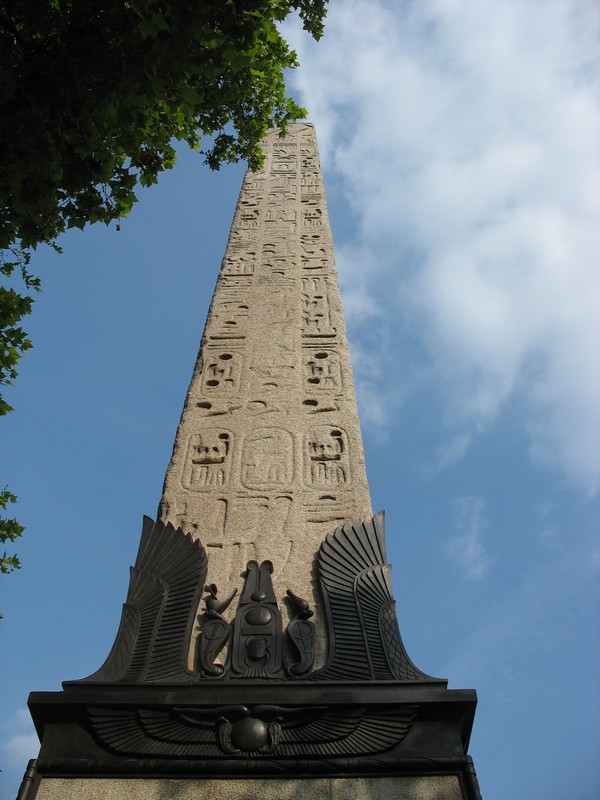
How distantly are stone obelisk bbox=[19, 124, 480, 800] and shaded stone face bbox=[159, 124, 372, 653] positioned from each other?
0.04ft

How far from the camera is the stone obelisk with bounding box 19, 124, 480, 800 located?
9.98 ft

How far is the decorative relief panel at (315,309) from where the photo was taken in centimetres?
595

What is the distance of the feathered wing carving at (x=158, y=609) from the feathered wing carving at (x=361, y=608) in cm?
59

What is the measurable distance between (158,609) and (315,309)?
3009mm

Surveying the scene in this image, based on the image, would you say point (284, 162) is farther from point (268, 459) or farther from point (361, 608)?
point (361, 608)

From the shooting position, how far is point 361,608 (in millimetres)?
3754

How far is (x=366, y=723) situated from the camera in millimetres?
Result: 3160

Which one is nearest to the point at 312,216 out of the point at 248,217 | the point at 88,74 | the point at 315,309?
the point at 248,217

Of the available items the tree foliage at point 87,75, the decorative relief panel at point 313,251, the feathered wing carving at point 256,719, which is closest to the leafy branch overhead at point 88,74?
the tree foliage at point 87,75

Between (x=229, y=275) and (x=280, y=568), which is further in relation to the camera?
(x=229, y=275)

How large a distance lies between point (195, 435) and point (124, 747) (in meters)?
2.11

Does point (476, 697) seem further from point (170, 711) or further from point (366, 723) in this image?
point (170, 711)

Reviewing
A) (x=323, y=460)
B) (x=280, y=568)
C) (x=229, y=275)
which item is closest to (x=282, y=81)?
(x=229, y=275)

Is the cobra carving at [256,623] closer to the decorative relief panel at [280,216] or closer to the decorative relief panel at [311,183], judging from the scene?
the decorative relief panel at [280,216]
